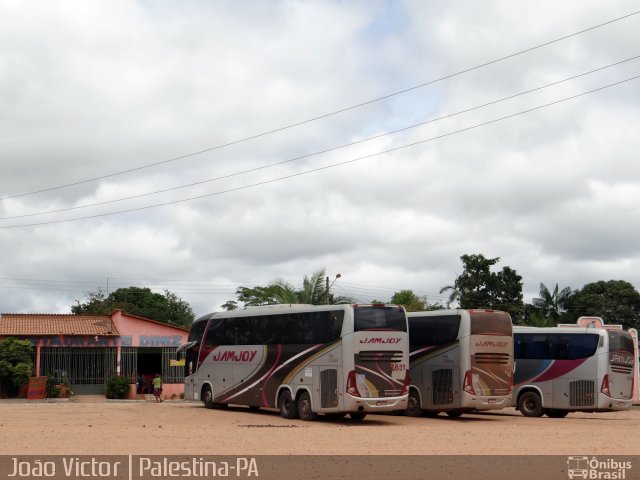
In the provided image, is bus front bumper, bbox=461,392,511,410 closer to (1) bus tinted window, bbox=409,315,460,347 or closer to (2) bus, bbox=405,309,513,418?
(2) bus, bbox=405,309,513,418

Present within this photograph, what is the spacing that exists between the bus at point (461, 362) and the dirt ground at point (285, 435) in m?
0.74

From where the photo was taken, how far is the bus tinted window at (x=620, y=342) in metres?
31.0

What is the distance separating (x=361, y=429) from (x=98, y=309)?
2275 inches

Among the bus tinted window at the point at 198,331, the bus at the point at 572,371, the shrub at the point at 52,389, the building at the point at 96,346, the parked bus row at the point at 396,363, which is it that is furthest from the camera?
the building at the point at 96,346

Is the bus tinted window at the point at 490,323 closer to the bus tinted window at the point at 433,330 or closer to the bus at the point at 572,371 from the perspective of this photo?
the bus tinted window at the point at 433,330

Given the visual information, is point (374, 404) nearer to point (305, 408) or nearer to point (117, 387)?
point (305, 408)

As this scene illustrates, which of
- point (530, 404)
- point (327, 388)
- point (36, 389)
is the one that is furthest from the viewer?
point (36, 389)

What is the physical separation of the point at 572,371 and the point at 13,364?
90.2ft

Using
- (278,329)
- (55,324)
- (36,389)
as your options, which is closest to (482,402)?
(278,329)

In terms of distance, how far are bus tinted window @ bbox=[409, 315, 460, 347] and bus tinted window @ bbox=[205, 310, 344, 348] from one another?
428 centimetres

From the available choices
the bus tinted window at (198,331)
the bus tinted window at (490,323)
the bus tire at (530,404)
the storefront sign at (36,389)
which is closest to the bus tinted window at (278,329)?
the bus tinted window at (198,331)

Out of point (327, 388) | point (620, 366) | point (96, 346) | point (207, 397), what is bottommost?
point (207, 397)
